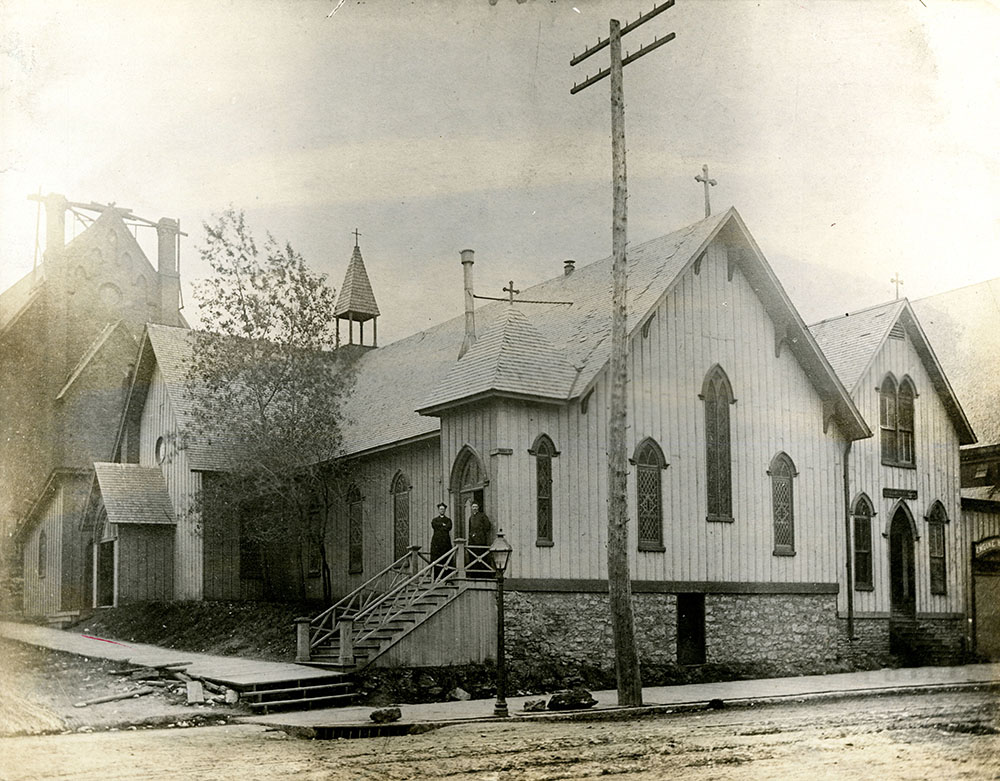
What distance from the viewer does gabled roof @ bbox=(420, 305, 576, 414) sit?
17.1 m

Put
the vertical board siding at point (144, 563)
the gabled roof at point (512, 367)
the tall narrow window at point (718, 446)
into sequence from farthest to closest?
the vertical board siding at point (144, 563)
the tall narrow window at point (718, 446)
the gabled roof at point (512, 367)

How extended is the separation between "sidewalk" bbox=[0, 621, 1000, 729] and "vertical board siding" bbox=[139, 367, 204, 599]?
272 cm

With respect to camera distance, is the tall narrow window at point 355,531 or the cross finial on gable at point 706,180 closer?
the cross finial on gable at point 706,180

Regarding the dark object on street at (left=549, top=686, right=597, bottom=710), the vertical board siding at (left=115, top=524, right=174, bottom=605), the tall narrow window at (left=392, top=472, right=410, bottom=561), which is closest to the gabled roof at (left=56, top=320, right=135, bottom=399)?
the tall narrow window at (left=392, top=472, right=410, bottom=561)

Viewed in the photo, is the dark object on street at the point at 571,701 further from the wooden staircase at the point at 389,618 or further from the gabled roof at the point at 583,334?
the gabled roof at the point at 583,334

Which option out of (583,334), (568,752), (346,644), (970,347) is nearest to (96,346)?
(346,644)

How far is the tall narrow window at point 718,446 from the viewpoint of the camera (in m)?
19.0

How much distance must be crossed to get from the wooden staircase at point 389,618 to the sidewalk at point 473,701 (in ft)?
1.43

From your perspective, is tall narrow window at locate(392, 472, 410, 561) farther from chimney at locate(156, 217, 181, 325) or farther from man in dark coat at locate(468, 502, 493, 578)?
chimney at locate(156, 217, 181, 325)

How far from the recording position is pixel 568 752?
11.4 m

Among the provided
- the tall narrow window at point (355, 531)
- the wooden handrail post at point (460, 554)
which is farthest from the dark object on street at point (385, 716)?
the tall narrow window at point (355, 531)

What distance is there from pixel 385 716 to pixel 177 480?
11814mm

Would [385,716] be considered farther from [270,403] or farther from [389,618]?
[270,403]

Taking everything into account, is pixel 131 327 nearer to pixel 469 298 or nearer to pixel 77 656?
pixel 77 656
